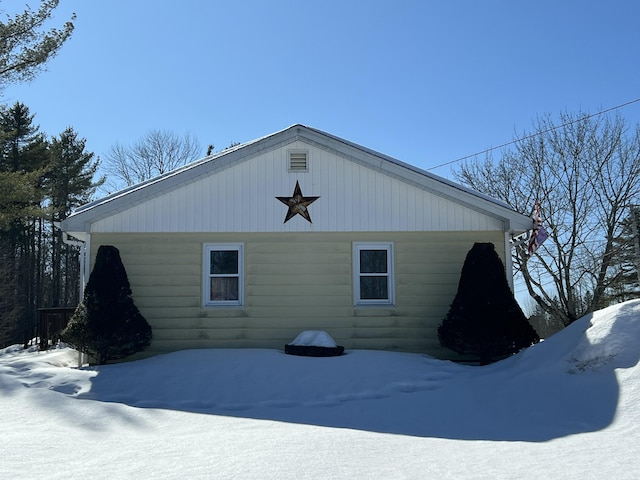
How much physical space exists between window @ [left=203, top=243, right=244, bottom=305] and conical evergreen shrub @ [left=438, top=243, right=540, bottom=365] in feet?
13.8

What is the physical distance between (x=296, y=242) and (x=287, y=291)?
1.03 metres

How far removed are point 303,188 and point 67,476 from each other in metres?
8.31

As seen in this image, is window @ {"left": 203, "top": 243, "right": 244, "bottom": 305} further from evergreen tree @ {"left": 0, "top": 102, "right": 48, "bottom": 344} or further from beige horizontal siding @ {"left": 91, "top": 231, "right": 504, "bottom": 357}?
evergreen tree @ {"left": 0, "top": 102, "right": 48, "bottom": 344}

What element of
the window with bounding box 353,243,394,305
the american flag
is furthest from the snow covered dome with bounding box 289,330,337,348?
the american flag

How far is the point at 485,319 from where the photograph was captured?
1112cm

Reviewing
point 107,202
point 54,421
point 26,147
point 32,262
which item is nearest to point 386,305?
point 107,202

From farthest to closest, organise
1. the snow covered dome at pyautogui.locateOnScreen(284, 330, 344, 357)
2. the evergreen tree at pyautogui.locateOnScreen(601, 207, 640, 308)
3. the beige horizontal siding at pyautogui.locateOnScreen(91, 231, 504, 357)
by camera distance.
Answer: the evergreen tree at pyautogui.locateOnScreen(601, 207, 640, 308)
the beige horizontal siding at pyautogui.locateOnScreen(91, 231, 504, 357)
the snow covered dome at pyautogui.locateOnScreen(284, 330, 344, 357)

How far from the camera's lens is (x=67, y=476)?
15.5ft

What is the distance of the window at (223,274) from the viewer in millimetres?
12078

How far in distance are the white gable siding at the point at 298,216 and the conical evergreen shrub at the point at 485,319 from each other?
4.53 feet

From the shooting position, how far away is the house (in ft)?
39.1

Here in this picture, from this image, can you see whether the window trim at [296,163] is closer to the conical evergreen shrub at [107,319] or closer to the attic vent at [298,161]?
the attic vent at [298,161]

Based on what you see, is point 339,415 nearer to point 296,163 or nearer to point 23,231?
point 296,163

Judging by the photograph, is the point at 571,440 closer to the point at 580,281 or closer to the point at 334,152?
the point at 334,152
